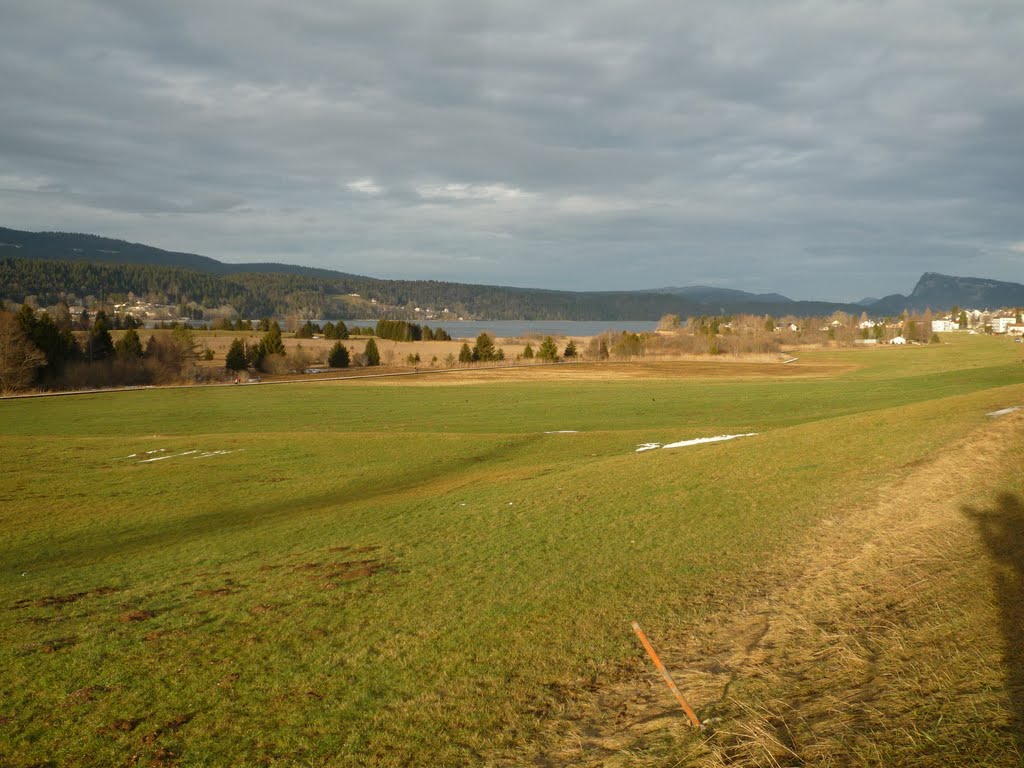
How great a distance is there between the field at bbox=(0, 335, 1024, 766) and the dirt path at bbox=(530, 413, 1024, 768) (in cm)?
4

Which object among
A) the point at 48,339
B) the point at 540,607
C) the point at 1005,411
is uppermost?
the point at 1005,411

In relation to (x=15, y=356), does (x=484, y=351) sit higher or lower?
higher

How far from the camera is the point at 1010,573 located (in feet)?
28.1

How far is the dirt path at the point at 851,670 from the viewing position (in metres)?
5.33

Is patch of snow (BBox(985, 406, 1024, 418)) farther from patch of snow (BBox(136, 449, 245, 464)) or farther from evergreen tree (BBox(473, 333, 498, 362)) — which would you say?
evergreen tree (BBox(473, 333, 498, 362))

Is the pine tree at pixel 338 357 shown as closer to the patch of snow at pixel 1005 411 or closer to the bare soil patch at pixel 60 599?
the patch of snow at pixel 1005 411

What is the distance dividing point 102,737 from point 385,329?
166 m

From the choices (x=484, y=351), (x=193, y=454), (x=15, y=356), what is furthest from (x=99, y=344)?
(x=193, y=454)

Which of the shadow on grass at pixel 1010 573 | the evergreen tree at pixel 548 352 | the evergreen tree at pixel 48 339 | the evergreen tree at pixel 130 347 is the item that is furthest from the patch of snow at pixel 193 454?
the evergreen tree at pixel 548 352

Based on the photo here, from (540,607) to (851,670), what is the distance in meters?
4.05

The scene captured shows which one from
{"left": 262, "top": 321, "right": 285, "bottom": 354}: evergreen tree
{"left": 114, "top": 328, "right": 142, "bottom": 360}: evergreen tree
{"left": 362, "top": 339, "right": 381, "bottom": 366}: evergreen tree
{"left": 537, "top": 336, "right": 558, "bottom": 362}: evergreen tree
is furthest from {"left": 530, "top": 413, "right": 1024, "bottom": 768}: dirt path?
{"left": 362, "top": 339, "right": 381, "bottom": 366}: evergreen tree

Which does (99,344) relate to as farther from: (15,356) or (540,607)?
(540,607)

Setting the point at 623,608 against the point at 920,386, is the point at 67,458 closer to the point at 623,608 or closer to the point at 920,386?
the point at 623,608

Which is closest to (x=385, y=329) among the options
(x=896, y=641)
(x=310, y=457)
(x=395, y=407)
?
(x=395, y=407)
